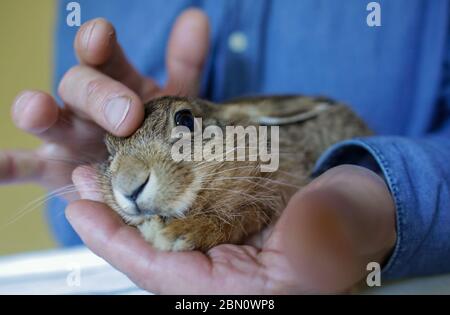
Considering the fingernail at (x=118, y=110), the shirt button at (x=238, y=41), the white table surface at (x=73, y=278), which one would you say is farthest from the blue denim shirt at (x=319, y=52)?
the fingernail at (x=118, y=110)

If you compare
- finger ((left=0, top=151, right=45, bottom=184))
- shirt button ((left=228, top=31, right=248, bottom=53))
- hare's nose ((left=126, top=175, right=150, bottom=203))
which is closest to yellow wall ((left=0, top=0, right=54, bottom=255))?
finger ((left=0, top=151, right=45, bottom=184))

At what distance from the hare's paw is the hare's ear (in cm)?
33

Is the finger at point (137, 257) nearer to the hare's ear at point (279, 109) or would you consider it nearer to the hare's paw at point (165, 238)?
the hare's paw at point (165, 238)

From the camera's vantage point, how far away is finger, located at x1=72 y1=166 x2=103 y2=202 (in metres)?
0.73

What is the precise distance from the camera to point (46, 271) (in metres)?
0.87

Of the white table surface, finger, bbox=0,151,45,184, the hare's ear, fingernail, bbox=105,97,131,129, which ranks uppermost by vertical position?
fingernail, bbox=105,97,131,129

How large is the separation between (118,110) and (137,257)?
25 cm

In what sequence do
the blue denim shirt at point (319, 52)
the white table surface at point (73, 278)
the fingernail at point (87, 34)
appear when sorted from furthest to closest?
the blue denim shirt at point (319, 52), the fingernail at point (87, 34), the white table surface at point (73, 278)

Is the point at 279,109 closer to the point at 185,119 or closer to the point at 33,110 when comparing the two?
the point at 185,119

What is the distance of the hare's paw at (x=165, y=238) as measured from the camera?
0.61 meters

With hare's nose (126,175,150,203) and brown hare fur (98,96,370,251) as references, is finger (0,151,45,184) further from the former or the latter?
hare's nose (126,175,150,203)

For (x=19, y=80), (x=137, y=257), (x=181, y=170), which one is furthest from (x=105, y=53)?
(x=137, y=257)

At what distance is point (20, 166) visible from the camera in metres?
0.95

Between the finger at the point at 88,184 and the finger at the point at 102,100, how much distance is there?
0.08 meters
